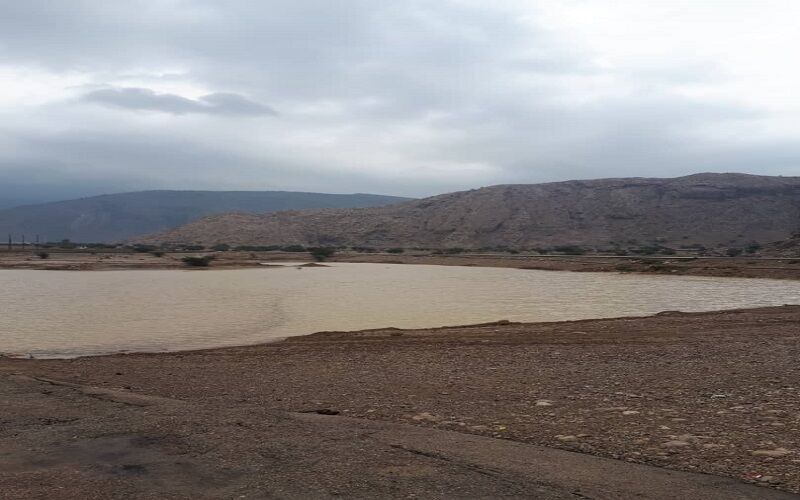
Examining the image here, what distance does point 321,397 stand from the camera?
29.2 feet

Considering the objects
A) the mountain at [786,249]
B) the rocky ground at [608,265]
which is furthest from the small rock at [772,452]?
the mountain at [786,249]

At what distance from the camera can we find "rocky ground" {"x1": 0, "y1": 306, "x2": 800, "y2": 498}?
548 cm

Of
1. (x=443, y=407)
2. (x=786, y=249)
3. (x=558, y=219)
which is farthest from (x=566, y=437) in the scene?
(x=558, y=219)

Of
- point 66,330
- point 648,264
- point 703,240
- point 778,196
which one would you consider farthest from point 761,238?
point 66,330

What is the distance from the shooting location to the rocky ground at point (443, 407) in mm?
5480

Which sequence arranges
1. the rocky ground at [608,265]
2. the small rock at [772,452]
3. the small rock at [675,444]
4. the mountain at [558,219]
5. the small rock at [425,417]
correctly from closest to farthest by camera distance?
the small rock at [772,452]
the small rock at [675,444]
the small rock at [425,417]
the rocky ground at [608,265]
the mountain at [558,219]

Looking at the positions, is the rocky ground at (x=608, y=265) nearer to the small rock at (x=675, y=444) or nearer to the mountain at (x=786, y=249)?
the mountain at (x=786, y=249)

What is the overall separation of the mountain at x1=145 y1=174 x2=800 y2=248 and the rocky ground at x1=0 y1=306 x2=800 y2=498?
106928 mm

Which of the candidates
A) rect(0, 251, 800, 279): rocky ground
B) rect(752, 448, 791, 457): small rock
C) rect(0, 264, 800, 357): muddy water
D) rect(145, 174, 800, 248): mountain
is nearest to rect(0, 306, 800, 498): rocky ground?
rect(752, 448, 791, 457): small rock

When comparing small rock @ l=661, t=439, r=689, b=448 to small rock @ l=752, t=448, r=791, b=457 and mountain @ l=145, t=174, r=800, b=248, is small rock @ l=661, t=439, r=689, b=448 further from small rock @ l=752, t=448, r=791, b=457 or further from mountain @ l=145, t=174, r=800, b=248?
mountain @ l=145, t=174, r=800, b=248

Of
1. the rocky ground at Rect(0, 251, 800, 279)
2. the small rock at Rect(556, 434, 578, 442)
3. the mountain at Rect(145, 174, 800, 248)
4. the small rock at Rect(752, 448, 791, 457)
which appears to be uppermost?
the mountain at Rect(145, 174, 800, 248)

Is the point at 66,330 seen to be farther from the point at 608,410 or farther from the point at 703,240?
the point at 703,240

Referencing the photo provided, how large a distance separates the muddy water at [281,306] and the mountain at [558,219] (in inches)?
3102

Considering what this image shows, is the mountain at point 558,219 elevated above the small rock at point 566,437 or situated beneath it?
elevated above
